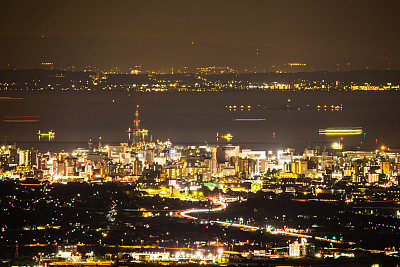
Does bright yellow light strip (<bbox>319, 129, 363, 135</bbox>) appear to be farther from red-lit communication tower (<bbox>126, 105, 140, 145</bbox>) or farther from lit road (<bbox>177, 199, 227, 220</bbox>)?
lit road (<bbox>177, 199, 227, 220</bbox>)

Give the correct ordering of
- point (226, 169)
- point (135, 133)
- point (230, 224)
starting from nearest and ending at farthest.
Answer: point (230, 224)
point (226, 169)
point (135, 133)

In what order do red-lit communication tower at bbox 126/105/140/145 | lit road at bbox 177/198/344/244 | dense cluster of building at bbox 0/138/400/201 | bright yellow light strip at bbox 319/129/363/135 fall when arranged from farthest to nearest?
bright yellow light strip at bbox 319/129/363/135 → red-lit communication tower at bbox 126/105/140/145 → dense cluster of building at bbox 0/138/400/201 → lit road at bbox 177/198/344/244

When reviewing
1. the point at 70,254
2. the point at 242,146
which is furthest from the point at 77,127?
the point at 70,254

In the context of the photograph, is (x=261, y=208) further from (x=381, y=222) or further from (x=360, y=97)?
(x=360, y=97)

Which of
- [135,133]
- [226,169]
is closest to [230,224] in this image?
[226,169]

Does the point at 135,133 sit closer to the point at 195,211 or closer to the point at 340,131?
the point at 340,131

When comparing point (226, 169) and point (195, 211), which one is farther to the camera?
point (226, 169)


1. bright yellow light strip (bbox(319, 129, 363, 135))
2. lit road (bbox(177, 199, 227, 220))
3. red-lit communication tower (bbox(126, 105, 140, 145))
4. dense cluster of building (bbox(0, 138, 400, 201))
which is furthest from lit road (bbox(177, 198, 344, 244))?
bright yellow light strip (bbox(319, 129, 363, 135))

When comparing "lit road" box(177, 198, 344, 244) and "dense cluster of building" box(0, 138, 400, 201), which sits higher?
"dense cluster of building" box(0, 138, 400, 201)

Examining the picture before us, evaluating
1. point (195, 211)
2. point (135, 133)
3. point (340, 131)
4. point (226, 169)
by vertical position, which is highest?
point (340, 131)

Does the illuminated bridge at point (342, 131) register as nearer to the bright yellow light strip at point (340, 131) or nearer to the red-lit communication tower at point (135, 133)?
the bright yellow light strip at point (340, 131)

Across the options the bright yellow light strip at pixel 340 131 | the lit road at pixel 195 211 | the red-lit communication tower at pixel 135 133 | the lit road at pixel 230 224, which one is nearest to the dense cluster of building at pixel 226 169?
the lit road at pixel 195 211
